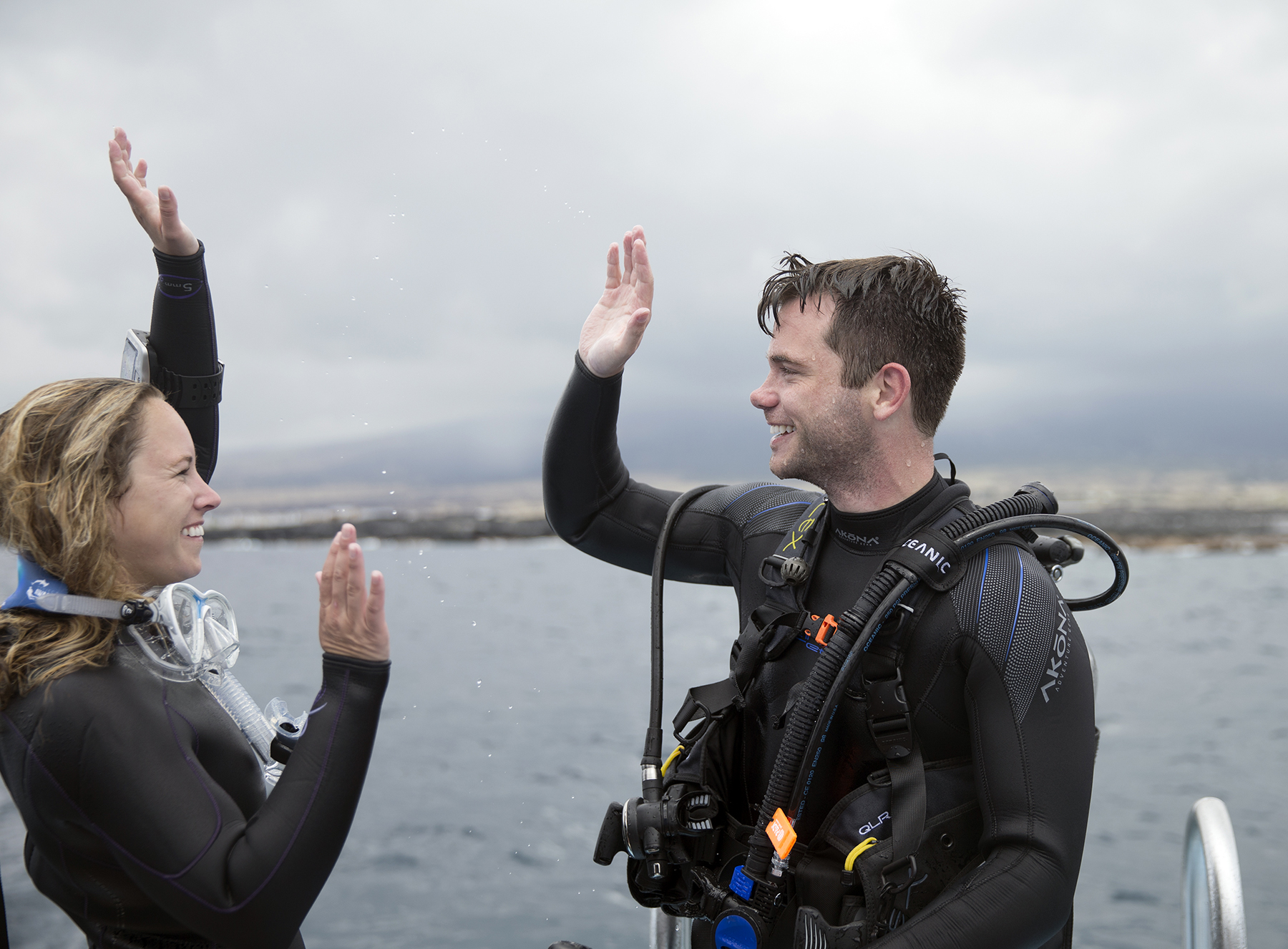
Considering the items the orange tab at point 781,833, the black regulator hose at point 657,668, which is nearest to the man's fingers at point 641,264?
the black regulator hose at point 657,668

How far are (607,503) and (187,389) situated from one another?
1086 mm

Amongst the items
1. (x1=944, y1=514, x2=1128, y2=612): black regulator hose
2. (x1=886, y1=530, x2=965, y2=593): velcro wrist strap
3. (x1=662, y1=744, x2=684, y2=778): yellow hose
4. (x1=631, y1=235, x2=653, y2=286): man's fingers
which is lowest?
(x1=662, y1=744, x2=684, y2=778): yellow hose

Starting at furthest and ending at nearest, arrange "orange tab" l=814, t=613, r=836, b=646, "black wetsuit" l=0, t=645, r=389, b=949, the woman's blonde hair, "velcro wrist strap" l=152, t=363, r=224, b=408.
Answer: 1. "velcro wrist strap" l=152, t=363, r=224, b=408
2. "orange tab" l=814, t=613, r=836, b=646
3. the woman's blonde hair
4. "black wetsuit" l=0, t=645, r=389, b=949

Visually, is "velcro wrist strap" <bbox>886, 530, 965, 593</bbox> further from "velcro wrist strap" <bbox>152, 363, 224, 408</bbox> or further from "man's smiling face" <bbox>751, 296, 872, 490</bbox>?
"velcro wrist strap" <bbox>152, 363, 224, 408</bbox>

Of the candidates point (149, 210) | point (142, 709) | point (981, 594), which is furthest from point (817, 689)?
point (149, 210)

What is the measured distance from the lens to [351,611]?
5.12 feet

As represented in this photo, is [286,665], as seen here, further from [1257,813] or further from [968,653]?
[968,653]

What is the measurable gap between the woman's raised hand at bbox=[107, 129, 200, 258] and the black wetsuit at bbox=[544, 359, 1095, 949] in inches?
39.3

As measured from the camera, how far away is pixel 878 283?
2.14 meters

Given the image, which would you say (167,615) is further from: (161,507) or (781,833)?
(781,833)

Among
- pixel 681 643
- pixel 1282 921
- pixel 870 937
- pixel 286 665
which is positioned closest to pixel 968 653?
pixel 870 937

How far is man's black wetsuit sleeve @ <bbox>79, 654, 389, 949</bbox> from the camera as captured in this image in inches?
54.9

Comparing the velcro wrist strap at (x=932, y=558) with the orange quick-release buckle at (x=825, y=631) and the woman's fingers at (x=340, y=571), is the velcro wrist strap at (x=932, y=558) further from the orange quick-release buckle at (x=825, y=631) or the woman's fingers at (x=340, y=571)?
the woman's fingers at (x=340, y=571)

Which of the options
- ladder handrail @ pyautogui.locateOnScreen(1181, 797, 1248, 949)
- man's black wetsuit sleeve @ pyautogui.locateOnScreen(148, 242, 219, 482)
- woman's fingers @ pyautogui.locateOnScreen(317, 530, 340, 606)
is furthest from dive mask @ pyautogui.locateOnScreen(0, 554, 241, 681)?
ladder handrail @ pyautogui.locateOnScreen(1181, 797, 1248, 949)
